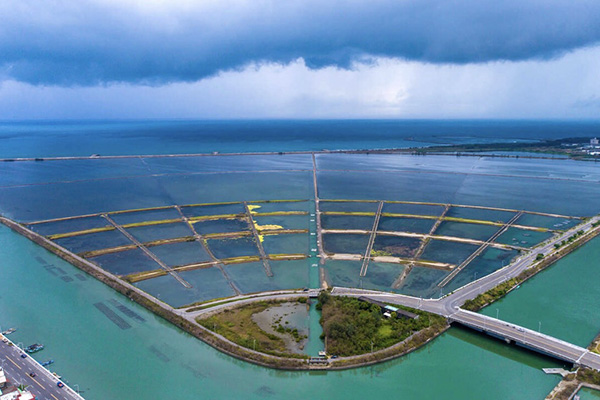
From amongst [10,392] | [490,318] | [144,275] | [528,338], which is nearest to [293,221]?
[144,275]

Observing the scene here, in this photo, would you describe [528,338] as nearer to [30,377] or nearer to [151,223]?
[30,377]

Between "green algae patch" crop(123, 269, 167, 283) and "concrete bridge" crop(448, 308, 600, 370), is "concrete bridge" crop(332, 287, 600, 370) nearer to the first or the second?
"concrete bridge" crop(448, 308, 600, 370)

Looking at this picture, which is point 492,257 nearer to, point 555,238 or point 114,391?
point 555,238

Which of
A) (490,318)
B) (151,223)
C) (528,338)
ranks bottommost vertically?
(528,338)

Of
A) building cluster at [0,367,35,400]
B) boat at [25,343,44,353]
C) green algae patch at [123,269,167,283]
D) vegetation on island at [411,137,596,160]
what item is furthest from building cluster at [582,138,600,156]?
building cluster at [0,367,35,400]

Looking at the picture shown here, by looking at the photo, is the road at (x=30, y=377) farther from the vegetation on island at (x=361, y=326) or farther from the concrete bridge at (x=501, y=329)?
the concrete bridge at (x=501, y=329)

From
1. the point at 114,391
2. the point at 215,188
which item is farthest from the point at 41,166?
the point at 114,391
